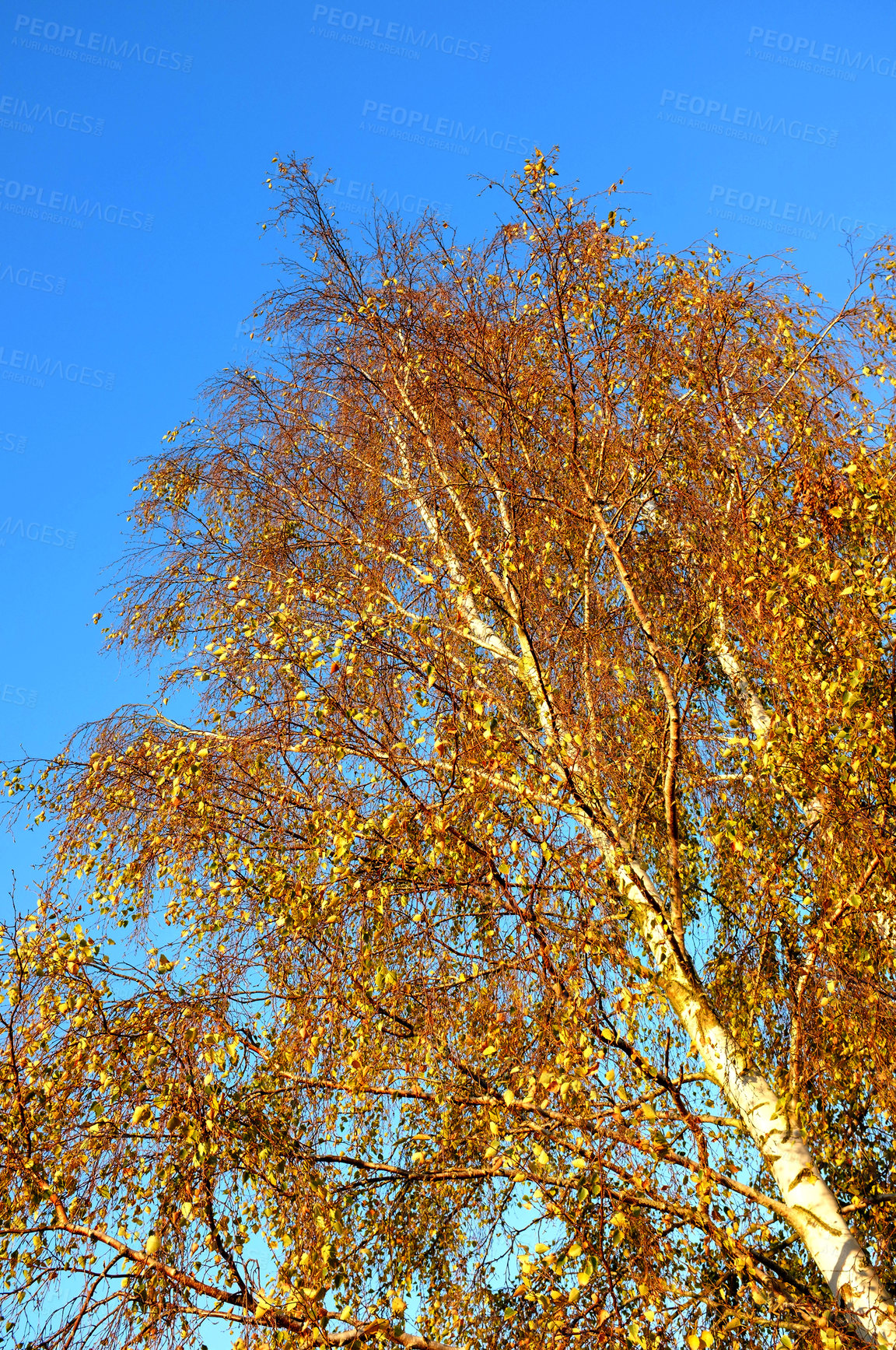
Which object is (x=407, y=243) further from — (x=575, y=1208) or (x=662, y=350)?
(x=575, y=1208)

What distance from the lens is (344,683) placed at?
5.35m

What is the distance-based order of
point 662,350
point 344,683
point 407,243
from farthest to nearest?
point 407,243
point 662,350
point 344,683

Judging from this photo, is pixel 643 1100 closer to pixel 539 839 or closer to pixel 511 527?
pixel 539 839

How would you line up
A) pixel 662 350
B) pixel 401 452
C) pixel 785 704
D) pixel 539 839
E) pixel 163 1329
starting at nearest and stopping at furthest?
pixel 163 1329 < pixel 539 839 < pixel 785 704 < pixel 662 350 < pixel 401 452

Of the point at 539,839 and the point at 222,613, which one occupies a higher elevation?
the point at 222,613

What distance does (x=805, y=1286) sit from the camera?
4988 millimetres

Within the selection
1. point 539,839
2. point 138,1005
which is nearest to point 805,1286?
point 539,839

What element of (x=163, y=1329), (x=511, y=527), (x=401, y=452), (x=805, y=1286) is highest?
(x=401, y=452)

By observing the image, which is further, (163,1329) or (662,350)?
(662,350)

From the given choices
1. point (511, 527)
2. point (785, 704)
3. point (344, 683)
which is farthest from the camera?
point (511, 527)

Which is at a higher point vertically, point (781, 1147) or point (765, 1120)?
point (765, 1120)

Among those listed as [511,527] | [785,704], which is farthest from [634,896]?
[511,527]

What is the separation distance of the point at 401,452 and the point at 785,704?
477 cm

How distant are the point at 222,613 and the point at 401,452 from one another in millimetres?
2436
